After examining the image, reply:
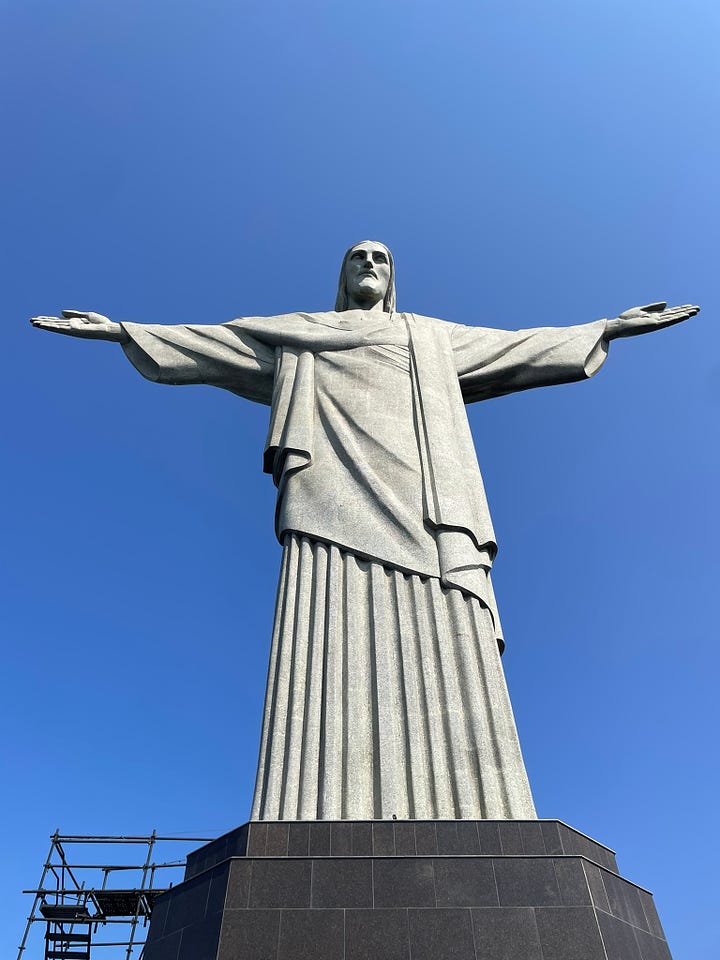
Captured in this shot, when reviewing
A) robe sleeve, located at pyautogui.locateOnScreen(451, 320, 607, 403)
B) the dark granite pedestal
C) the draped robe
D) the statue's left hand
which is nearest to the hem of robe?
the draped robe

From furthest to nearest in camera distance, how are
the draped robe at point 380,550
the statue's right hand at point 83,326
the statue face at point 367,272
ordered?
the statue face at point 367,272 < the statue's right hand at point 83,326 < the draped robe at point 380,550

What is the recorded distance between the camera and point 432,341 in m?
9.05

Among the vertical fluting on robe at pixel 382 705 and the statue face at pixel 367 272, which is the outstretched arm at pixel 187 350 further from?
the vertical fluting on robe at pixel 382 705

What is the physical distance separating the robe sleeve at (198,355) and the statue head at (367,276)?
153 centimetres

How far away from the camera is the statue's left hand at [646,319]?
907 centimetres

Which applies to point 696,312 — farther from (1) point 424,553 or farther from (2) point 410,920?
(2) point 410,920

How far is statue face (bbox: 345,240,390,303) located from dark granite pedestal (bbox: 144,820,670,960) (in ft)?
22.7

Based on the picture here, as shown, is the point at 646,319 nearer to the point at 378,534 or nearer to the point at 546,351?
the point at 546,351

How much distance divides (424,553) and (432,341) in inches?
127

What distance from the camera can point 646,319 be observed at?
360 inches

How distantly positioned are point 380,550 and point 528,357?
3665 mm

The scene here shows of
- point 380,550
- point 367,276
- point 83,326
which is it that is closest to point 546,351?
point 367,276

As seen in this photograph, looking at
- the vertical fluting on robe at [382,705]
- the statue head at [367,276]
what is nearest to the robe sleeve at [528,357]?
the statue head at [367,276]

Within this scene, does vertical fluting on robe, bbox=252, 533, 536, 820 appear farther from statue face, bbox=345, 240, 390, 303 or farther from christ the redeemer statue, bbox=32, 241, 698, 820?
statue face, bbox=345, 240, 390, 303
